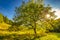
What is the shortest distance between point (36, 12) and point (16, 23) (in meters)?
6.73

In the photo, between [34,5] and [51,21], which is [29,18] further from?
[51,21]

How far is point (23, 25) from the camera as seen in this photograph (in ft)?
133

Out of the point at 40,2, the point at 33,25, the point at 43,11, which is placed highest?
the point at 40,2

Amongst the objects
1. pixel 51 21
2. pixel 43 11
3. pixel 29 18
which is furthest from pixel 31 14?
pixel 51 21

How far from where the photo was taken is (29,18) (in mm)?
39219

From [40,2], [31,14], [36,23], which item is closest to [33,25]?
[36,23]

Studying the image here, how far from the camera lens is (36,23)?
4069cm

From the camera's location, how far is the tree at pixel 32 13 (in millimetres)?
39338

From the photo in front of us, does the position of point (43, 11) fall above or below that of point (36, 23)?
above

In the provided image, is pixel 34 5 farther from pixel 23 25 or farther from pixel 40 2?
pixel 23 25

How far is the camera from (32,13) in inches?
1543

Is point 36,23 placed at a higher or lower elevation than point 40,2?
lower

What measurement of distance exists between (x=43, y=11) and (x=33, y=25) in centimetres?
492

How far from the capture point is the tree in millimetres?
39338
